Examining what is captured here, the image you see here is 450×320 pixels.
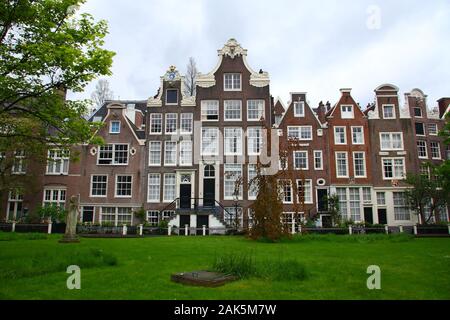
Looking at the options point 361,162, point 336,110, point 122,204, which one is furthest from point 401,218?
point 122,204

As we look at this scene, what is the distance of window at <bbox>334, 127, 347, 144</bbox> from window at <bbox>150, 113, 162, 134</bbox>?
1836 cm

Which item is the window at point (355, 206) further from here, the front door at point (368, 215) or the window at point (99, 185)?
the window at point (99, 185)

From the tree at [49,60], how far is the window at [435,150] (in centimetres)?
3556

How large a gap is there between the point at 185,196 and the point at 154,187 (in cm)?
353

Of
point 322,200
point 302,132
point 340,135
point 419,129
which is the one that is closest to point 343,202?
point 322,200

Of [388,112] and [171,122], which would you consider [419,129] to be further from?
[171,122]

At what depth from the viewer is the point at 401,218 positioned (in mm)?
36531

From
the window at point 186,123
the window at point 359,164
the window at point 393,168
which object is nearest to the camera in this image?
the window at point 359,164

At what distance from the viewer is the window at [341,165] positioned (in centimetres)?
3700

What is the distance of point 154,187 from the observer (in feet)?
121

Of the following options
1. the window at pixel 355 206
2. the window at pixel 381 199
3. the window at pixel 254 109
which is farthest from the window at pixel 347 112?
the window at pixel 254 109

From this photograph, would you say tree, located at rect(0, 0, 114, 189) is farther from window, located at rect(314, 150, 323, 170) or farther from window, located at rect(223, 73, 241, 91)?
window, located at rect(314, 150, 323, 170)

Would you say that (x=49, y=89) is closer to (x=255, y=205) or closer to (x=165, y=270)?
(x=165, y=270)

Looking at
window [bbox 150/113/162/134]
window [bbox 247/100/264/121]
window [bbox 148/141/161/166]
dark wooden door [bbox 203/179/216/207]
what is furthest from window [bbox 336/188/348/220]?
window [bbox 150/113/162/134]
